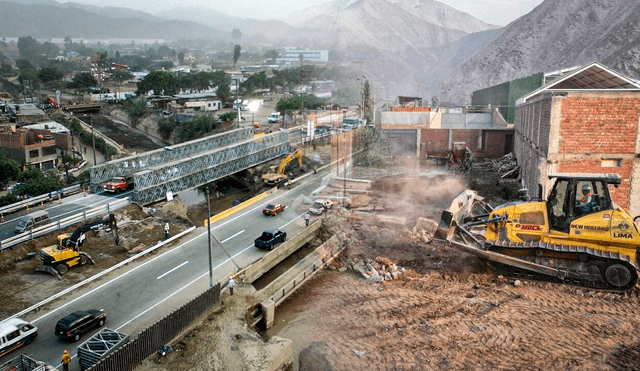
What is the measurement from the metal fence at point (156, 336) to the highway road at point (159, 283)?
1.23 meters

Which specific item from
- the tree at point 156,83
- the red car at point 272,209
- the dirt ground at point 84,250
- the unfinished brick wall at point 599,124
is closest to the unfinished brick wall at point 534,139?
the unfinished brick wall at point 599,124

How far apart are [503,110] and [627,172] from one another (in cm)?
3137

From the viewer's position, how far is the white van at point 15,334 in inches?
511

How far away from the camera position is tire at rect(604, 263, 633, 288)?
567 inches

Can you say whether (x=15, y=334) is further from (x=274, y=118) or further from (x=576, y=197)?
(x=274, y=118)

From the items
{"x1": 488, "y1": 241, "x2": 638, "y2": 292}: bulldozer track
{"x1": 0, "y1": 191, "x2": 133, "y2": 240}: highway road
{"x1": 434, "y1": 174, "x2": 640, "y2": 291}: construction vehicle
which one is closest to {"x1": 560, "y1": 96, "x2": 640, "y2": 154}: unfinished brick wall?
{"x1": 434, "y1": 174, "x2": 640, "y2": 291}: construction vehicle

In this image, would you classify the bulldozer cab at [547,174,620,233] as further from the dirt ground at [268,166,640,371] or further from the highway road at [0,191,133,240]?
the highway road at [0,191,133,240]

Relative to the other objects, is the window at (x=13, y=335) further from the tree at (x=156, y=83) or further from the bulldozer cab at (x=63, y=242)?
the tree at (x=156, y=83)

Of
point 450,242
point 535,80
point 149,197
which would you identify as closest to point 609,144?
point 450,242

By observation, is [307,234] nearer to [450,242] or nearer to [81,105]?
[450,242]

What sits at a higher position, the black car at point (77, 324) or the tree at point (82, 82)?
the tree at point (82, 82)

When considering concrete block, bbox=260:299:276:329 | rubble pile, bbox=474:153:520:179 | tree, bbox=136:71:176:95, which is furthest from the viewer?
tree, bbox=136:71:176:95

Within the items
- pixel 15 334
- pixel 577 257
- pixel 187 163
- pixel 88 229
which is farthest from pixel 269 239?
pixel 187 163

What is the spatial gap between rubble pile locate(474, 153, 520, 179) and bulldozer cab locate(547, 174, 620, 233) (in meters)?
14.6
